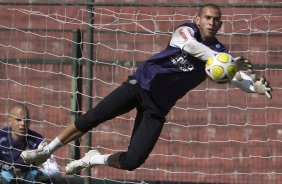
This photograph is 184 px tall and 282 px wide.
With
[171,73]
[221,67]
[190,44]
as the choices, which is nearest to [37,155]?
[171,73]

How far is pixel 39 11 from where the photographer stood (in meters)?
9.68

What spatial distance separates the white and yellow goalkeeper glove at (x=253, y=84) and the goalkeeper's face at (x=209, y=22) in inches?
15.6

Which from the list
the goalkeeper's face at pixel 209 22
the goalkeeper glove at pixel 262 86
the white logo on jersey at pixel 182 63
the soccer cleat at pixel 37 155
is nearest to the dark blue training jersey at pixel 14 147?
the soccer cleat at pixel 37 155

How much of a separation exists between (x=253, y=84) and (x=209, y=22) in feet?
2.00

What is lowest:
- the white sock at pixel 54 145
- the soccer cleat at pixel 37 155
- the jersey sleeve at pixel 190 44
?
the soccer cleat at pixel 37 155

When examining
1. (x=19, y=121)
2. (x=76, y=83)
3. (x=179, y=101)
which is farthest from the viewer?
(x=179, y=101)

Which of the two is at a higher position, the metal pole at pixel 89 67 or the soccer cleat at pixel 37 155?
the metal pole at pixel 89 67

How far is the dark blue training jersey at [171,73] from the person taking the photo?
7492 millimetres

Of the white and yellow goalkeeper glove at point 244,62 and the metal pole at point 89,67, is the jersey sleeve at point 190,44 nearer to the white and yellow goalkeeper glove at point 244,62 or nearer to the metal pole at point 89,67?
the white and yellow goalkeeper glove at point 244,62

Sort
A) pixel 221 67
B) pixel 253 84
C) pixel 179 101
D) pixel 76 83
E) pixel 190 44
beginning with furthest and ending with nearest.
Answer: pixel 179 101 → pixel 76 83 → pixel 253 84 → pixel 190 44 → pixel 221 67

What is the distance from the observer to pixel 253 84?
24.2ft

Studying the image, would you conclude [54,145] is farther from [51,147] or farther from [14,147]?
[14,147]

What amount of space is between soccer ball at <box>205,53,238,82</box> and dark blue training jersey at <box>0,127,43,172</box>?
90.9 inches

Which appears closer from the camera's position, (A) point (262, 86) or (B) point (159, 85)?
(A) point (262, 86)
